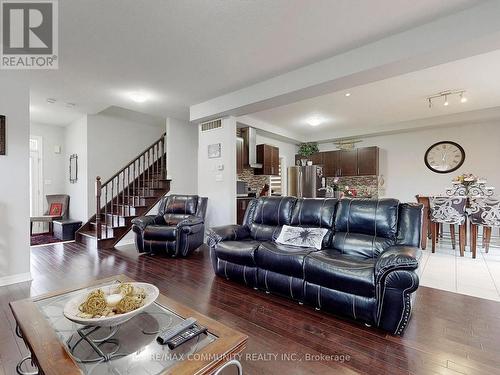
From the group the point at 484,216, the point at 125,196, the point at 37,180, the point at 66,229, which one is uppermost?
the point at 37,180

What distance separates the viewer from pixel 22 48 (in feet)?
9.43

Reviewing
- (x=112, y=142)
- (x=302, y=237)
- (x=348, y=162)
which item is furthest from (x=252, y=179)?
(x=302, y=237)

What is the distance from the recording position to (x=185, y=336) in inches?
49.7

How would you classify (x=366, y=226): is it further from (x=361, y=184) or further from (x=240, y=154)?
(x=361, y=184)

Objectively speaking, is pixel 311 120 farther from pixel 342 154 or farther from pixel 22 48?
pixel 22 48

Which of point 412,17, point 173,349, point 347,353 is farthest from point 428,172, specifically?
point 173,349

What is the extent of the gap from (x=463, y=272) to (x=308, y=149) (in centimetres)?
523

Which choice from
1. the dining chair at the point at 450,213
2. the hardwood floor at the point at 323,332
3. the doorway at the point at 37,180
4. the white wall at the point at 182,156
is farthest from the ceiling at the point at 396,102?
the doorway at the point at 37,180

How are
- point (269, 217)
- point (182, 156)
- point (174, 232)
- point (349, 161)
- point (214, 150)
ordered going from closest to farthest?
point (269, 217)
point (174, 232)
point (214, 150)
point (182, 156)
point (349, 161)

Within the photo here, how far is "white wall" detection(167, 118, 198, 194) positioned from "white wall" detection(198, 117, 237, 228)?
1.08 m

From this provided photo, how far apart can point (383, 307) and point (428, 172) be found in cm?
575

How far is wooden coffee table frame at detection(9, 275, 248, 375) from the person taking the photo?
1062 mm

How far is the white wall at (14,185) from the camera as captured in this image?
125 inches

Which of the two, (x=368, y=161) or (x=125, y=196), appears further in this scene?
(x=368, y=161)
